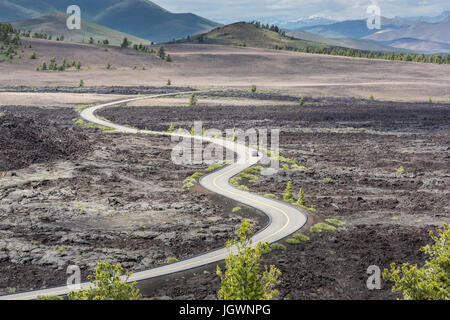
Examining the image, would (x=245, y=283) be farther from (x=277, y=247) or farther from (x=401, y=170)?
(x=401, y=170)

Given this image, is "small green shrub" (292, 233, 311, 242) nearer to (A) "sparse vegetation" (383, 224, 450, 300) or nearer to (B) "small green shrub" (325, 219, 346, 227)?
(B) "small green shrub" (325, 219, 346, 227)

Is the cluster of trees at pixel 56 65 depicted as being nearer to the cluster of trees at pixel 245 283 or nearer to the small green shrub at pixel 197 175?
the small green shrub at pixel 197 175

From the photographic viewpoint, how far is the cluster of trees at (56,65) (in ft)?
612

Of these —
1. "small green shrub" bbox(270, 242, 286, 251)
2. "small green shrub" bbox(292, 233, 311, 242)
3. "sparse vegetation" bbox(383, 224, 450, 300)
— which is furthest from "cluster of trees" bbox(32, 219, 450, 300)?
"small green shrub" bbox(292, 233, 311, 242)

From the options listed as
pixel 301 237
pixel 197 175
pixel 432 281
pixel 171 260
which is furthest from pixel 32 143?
pixel 432 281

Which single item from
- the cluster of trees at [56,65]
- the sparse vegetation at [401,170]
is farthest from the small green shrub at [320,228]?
the cluster of trees at [56,65]

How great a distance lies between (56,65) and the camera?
194 meters

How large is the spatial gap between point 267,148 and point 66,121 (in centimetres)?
4689

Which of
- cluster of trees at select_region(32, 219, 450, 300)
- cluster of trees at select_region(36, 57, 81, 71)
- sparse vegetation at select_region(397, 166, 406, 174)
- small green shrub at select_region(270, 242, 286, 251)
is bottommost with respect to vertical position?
small green shrub at select_region(270, 242, 286, 251)

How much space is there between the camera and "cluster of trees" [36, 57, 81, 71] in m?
187

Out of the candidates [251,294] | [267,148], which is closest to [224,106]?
[267,148]

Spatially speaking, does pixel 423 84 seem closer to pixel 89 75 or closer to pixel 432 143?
pixel 432 143

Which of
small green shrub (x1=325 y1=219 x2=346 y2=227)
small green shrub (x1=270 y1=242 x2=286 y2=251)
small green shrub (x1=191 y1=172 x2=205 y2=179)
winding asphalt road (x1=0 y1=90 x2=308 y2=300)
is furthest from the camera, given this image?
small green shrub (x1=191 y1=172 x2=205 y2=179)

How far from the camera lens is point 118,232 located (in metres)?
40.5
